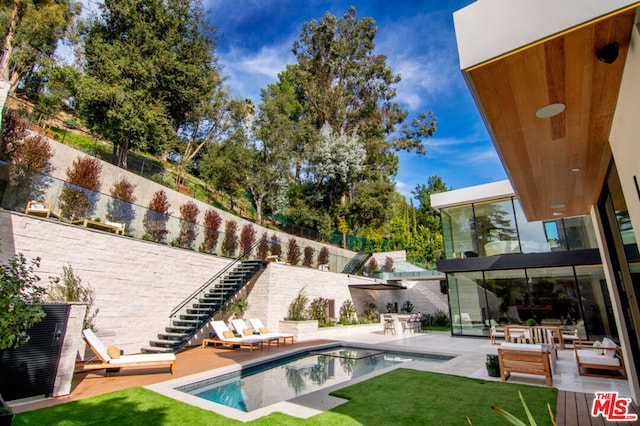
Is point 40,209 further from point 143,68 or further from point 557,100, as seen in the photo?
point 557,100

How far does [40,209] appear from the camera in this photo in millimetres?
7637

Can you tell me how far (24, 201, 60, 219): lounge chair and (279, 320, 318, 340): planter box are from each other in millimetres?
8434

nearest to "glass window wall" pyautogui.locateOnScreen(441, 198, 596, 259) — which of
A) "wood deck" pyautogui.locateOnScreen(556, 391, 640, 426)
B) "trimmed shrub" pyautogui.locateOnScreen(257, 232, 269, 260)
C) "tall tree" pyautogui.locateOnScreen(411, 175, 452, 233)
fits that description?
"trimmed shrub" pyautogui.locateOnScreen(257, 232, 269, 260)

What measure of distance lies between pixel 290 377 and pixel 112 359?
3.77 meters

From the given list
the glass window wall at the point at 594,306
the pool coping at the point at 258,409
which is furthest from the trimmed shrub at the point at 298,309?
the glass window wall at the point at 594,306

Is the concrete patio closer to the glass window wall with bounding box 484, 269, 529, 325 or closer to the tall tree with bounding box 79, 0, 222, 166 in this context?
the glass window wall with bounding box 484, 269, 529, 325

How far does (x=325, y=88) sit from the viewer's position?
2872 centimetres

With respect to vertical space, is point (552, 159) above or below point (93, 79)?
below

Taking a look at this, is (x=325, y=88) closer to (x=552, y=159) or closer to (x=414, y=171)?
(x=414, y=171)

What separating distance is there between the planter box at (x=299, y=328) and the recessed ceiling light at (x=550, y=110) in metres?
11.3

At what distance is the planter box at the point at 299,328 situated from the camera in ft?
41.3

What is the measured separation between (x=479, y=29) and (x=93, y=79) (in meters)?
15.9

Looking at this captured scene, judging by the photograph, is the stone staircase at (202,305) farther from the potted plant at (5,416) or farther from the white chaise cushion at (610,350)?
the white chaise cushion at (610,350)

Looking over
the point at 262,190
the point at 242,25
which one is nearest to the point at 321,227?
the point at 262,190
